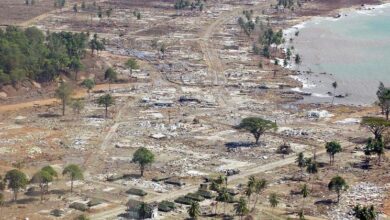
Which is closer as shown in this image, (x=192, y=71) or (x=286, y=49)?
(x=192, y=71)

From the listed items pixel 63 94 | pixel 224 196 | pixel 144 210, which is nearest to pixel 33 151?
pixel 63 94

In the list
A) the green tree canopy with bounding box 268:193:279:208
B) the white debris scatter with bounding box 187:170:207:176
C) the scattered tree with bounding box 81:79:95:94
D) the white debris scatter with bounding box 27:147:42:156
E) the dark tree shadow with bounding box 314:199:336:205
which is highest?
the scattered tree with bounding box 81:79:95:94

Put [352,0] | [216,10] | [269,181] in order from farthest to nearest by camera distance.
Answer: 1. [352,0]
2. [216,10]
3. [269,181]

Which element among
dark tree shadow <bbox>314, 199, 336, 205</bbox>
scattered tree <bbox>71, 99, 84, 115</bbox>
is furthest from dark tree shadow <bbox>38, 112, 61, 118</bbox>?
dark tree shadow <bbox>314, 199, 336, 205</bbox>

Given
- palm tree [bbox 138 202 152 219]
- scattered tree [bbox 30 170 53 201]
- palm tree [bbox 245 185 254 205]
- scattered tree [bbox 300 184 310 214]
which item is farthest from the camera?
scattered tree [bbox 30 170 53 201]

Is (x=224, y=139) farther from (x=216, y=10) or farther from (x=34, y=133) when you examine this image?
(x=216, y=10)

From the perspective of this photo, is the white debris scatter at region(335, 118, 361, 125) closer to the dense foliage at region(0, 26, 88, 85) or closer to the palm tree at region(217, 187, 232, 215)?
the palm tree at region(217, 187, 232, 215)

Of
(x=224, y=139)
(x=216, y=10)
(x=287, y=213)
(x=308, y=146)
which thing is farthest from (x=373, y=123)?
(x=216, y=10)

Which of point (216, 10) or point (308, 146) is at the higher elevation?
point (216, 10)
